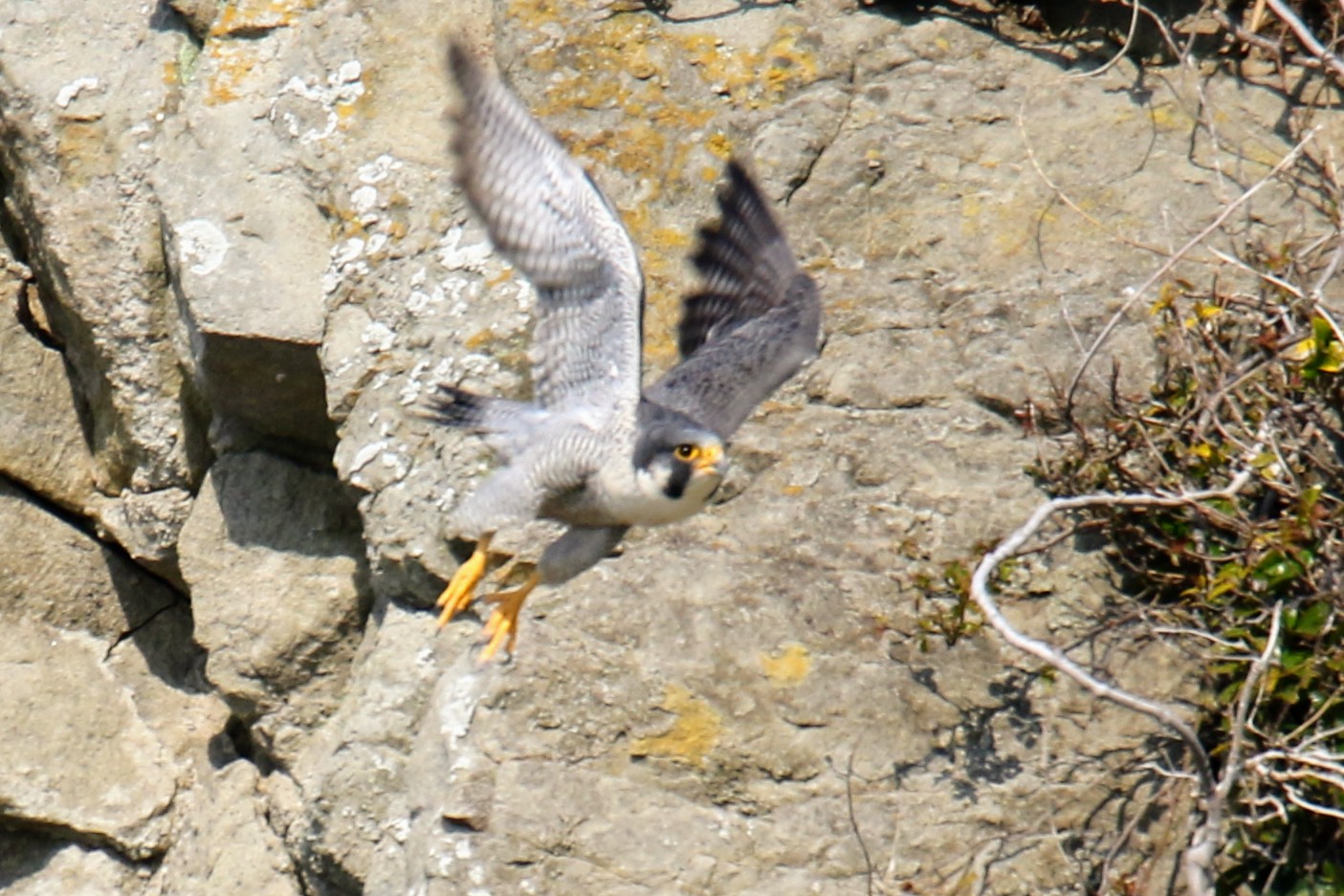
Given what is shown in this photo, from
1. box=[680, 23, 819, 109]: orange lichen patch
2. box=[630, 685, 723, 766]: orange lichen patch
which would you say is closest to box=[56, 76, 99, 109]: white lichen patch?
box=[680, 23, 819, 109]: orange lichen patch

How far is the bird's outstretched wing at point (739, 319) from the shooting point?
156 inches

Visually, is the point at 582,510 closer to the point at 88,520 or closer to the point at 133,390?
the point at 133,390

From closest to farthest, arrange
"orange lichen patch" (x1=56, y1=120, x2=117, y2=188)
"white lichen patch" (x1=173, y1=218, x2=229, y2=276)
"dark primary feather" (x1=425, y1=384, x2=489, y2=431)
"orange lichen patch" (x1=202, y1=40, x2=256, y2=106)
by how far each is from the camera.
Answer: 1. "dark primary feather" (x1=425, y1=384, x2=489, y2=431)
2. "white lichen patch" (x1=173, y1=218, x2=229, y2=276)
3. "orange lichen patch" (x1=202, y1=40, x2=256, y2=106)
4. "orange lichen patch" (x1=56, y1=120, x2=117, y2=188)

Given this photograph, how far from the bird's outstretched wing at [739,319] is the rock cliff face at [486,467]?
29 centimetres

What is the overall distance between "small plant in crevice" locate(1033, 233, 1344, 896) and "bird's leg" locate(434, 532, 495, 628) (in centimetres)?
121

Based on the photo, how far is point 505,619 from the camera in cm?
391

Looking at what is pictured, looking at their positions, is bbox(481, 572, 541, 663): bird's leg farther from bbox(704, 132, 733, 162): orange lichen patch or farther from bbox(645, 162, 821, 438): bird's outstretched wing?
bbox(704, 132, 733, 162): orange lichen patch

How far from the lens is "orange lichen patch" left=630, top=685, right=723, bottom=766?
389cm

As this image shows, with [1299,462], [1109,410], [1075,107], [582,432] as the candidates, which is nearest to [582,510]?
[582,432]

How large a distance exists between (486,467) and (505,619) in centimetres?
49

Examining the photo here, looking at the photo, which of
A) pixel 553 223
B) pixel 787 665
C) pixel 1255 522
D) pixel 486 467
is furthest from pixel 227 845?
pixel 1255 522

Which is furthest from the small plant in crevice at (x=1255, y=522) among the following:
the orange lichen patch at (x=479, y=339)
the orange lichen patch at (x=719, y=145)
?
the orange lichen patch at (x=479, y=339)

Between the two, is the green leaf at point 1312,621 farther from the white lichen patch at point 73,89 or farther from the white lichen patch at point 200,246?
the white lichen patch at point 73,89

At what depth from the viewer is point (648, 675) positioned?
13.0 feet
